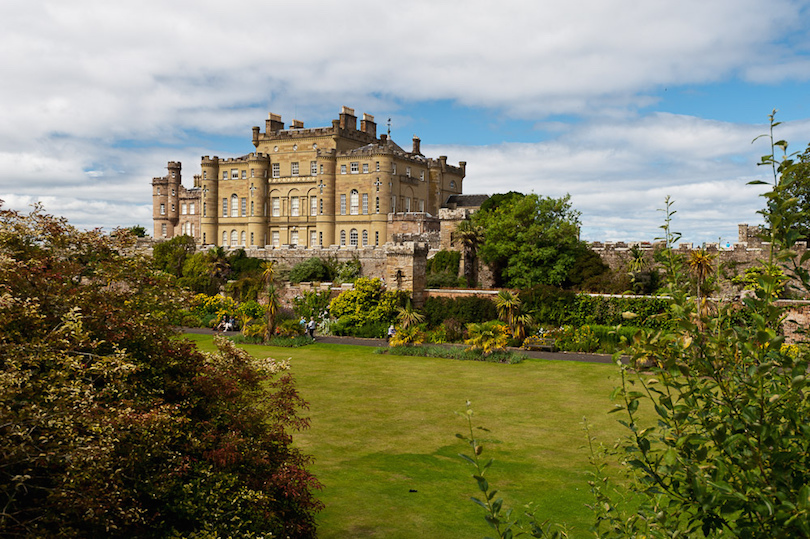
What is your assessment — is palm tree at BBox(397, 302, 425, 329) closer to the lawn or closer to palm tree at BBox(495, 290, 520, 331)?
palm tree at BBox(495, 290, 520, 331)

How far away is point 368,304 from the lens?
29.9 metres

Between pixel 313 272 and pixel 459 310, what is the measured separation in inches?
665

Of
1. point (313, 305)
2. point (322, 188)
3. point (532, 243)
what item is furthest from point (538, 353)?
point (322, 188)

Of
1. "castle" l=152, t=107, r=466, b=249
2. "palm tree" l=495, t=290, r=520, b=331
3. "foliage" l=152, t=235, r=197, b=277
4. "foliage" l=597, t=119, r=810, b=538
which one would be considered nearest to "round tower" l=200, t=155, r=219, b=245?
"castle" l=152, t=107, r=466, b=249

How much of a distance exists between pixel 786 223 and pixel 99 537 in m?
6.22

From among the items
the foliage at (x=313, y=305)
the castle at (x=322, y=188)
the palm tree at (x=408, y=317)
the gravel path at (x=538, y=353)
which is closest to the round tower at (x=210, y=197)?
the castle at (x=322, y=188)

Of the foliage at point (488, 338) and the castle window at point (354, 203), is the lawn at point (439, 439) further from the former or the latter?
the castle window at point (354, 203)

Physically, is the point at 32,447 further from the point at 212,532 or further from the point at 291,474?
the point at 291,474

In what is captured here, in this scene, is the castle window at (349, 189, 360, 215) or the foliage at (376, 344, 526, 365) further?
the castle window at (349, 189, 360, 215)

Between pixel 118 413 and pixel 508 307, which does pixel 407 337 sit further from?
pixel 118 413

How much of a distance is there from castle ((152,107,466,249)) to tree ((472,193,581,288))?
19438 mm

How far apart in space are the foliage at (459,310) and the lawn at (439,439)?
6.66 metres

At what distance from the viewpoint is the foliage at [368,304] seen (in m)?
29.4

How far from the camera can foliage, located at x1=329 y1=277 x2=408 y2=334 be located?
29.4m
